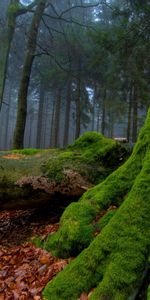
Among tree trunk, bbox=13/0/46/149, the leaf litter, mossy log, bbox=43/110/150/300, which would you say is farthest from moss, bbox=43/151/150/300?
tree trunk, bbox=13/0/46/149

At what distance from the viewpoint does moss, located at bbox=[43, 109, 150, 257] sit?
370cm

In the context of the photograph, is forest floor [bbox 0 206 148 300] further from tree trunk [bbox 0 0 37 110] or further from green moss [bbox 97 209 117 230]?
tree trunk [bbox 0 0 37 110]

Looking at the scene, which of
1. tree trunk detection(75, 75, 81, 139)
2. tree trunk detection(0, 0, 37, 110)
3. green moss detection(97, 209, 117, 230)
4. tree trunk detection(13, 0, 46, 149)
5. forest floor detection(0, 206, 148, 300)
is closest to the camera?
forest floor detection(0, 206, 148, 300)

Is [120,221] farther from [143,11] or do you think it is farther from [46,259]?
[143,11]

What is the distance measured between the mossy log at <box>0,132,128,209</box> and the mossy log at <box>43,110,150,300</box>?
1.63 meters

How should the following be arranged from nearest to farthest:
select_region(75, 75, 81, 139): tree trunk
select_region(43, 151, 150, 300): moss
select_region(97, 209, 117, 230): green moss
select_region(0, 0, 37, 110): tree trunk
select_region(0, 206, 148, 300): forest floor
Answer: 1. select_region(43, 151, 150, 300): moss
2. select_region(0, 206, 148, 300): forest floor
3. select_region(97, 209, 117, 230): green moss
4. select_region(0, 0, 37, 110): tree trunk
5. select_region(75, 75, 81, 139): tree trunk

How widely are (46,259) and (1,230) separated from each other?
2.10 meters

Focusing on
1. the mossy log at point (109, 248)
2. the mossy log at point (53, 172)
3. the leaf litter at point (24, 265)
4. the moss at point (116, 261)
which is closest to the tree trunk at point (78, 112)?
the mossy log at point (53, 172)

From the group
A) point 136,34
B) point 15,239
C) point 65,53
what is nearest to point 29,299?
point 15,239

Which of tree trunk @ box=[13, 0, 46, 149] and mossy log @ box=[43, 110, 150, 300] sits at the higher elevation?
tree trunk @ box=[13, 0, 46, 149]

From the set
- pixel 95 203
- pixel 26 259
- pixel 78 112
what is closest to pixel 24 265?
pixel 26 259

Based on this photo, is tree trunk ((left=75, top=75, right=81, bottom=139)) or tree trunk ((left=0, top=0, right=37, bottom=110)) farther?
tree trunk ((left=75, top=75, right=81, bottom=139))

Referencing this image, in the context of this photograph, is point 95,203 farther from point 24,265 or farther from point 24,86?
point 24,86

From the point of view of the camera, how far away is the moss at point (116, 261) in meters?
2.71
